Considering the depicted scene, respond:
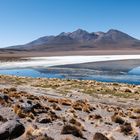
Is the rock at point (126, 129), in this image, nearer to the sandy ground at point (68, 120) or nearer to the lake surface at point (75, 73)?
the sandy ground at point (68, 120)

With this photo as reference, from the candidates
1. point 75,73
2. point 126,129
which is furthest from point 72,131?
point 75,73

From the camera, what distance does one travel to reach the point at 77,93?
32.8m

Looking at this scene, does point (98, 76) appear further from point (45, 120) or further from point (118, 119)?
point (45, 120)

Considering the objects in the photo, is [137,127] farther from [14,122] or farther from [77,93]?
[77,93]

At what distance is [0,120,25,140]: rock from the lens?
13.3 meters

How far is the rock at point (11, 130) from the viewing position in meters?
13.3

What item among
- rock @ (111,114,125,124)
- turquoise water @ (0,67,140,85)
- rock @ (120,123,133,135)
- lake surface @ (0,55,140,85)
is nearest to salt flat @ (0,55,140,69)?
lake surface @ (0,55,140,85)

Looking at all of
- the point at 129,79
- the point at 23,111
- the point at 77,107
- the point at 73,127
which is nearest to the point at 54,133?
the point at 73,127

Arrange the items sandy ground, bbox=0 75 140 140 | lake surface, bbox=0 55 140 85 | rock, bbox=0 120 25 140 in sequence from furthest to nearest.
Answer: lake surface, bbox=0 55 140 85, sandy ground, bbox=0 75 140 140, rock, bbox=0 120 25 140

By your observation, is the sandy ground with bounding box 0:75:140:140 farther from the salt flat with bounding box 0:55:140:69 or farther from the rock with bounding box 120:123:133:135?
the salt flat with bounding box 0:55:140:69

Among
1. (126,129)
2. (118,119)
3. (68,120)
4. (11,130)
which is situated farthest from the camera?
(118,119)

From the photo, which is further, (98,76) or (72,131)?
(98,76)

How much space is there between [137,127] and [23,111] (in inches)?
234

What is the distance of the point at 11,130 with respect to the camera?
13617 mm
